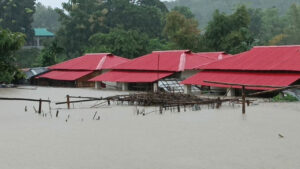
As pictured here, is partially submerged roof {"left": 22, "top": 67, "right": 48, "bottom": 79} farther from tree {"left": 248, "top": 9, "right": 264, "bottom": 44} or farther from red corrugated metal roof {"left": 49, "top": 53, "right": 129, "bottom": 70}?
tree {"left": 248, "top": 9, "right": 264, "bottom": 44}

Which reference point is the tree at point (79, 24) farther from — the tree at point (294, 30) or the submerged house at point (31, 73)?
the tree at point (294, 30)

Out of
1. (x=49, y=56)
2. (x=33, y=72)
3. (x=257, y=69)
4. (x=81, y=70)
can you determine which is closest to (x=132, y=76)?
(x=81, y=70)

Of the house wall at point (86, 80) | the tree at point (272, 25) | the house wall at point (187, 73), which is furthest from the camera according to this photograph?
the tree at point (272, 25)

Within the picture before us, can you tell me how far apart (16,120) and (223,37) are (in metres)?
26.1

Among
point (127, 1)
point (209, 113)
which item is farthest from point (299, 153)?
point (127, 1)

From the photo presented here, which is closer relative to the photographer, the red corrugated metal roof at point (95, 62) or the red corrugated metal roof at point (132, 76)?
the red corrugated metal roof at point (132, 76)

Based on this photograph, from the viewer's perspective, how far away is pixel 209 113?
16750mm

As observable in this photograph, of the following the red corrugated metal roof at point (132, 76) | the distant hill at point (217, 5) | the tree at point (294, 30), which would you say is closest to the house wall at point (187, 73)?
the red corrugated metal roof at point (132, 76)

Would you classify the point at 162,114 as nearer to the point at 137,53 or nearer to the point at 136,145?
the point at 136,145

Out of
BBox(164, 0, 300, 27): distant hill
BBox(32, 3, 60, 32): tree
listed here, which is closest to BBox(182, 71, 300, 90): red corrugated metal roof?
BBox(32, 3, 60, 32): tree

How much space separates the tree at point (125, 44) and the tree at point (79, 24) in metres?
7.02

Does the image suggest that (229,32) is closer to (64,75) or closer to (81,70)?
(81,70)

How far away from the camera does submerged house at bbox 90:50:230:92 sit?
90.4 feet

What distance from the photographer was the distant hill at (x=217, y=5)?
7619 cm
